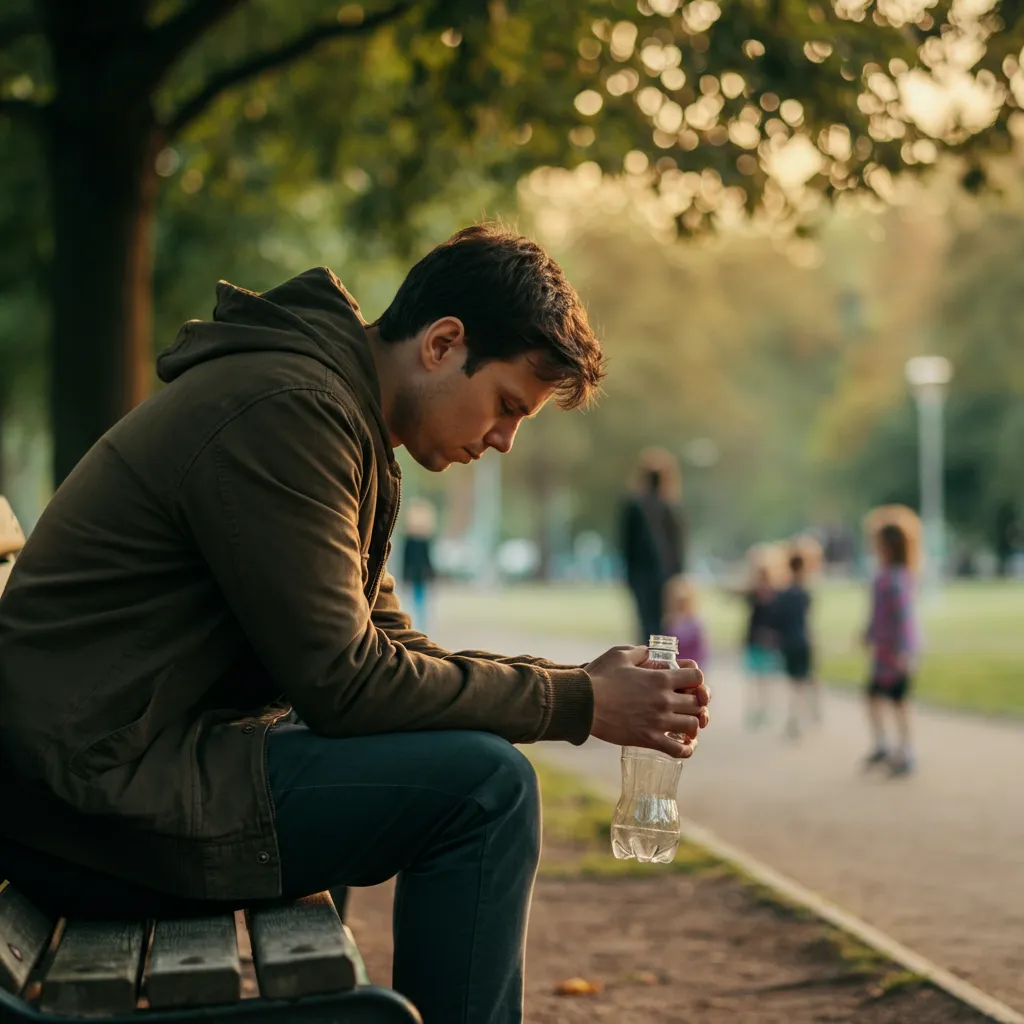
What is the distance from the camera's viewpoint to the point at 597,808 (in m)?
A: 9.32

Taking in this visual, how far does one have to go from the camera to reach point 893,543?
39.8ft

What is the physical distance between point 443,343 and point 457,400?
0.11 metres

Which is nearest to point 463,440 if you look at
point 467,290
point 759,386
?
point 467,290

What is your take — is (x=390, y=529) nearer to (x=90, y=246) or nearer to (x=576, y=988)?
(x=576, y=988)

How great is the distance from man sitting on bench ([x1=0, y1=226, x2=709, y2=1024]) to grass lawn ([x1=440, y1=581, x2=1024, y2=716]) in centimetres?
1293

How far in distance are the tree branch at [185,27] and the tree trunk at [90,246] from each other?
12.0 inches

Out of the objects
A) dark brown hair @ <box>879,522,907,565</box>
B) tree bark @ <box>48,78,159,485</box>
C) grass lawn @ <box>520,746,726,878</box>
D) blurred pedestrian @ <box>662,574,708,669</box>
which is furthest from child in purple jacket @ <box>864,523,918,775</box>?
tree bark @ <box>48,78,159,485</box>

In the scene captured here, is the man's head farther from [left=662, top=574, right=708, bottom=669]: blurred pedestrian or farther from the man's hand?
[left=662, top=574, right=708, bottom=669]: blurred pedestrian

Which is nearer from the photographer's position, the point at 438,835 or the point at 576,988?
the point at 438,835

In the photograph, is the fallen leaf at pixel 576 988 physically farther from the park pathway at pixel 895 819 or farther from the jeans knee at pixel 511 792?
the jeans knee at pixel 511 792

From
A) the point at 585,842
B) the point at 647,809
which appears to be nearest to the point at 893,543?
the point at 585,842

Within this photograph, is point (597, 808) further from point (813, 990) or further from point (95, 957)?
point (95, 957)

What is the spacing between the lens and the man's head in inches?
126

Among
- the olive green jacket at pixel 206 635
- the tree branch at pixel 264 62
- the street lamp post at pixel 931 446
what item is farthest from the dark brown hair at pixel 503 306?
the street lamp post at pixel 931 446
